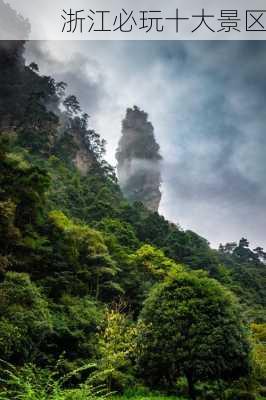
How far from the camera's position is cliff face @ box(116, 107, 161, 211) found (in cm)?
9844

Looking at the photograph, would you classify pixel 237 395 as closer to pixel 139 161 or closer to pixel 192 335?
pixel 192 335

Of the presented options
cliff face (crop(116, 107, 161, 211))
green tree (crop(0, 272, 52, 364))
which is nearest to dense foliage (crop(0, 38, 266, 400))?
green tree (crop(0, 272, 52, 364))

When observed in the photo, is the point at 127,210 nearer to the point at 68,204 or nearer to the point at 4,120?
the point at 68,204

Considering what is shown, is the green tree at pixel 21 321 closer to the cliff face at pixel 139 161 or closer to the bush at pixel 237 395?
the bush at pixel 237 395

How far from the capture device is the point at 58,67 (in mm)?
82375

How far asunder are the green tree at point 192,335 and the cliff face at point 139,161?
7649 centimetres

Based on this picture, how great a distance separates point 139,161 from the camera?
100 metres

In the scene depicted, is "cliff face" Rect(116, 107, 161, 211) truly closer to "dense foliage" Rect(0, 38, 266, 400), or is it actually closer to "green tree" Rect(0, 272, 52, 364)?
"dense foliage" Rect(0, 38, 266, 400)

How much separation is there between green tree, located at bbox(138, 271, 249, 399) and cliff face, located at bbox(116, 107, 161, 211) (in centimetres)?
7649

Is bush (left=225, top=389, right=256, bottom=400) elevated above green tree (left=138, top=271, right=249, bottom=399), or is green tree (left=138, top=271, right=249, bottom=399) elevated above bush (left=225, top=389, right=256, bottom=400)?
green tree (left=138, top=271, right=249, bottom=399)

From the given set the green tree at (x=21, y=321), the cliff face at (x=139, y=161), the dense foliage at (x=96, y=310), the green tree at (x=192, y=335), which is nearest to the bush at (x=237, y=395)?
the dense foliage at (x=96, y=310)

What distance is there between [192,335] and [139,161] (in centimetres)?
8394

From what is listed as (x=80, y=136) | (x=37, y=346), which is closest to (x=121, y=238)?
(x=37, y=346)

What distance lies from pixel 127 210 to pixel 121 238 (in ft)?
33.7
